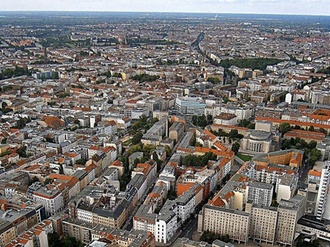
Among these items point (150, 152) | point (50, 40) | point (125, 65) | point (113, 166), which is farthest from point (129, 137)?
point (50, 40)

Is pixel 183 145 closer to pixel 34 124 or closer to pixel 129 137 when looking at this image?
pixel 129 137

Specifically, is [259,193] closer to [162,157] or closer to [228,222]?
[228,222]

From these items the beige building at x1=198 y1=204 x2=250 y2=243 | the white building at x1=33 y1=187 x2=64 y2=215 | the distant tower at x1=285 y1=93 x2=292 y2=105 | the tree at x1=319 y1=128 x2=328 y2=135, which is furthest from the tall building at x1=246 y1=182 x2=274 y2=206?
the distant tower at x1=285 y1=93 x2=292 y2=105

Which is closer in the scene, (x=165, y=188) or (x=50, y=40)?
(x=165, y=188)

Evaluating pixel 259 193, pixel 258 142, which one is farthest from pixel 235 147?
pixel 259 193

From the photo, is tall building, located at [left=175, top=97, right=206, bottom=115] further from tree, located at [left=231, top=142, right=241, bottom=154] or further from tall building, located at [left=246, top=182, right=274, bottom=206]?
tall building, located at [left=246, top=182, right=274, bottom=206]

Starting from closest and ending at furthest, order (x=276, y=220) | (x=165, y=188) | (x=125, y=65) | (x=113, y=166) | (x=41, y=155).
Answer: (x=276, y=220) → (x=165, y=188) → (x=113, y=166) → (x=41, y=155) → (x=125, y=65)

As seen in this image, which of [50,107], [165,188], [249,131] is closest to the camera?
[165,188]
